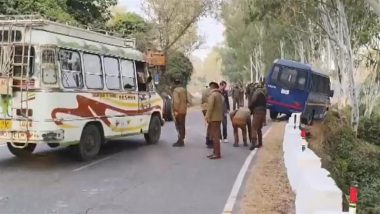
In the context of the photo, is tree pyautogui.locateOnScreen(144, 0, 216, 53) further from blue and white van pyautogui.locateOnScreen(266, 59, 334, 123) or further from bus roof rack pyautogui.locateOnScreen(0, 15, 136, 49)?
bus roof rack pyautogui.locateOnScreen(0, 15, 136, 49)

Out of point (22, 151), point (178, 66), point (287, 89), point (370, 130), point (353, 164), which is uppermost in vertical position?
point (178, 66)

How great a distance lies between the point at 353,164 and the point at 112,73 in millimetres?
7523

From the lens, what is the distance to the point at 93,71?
12523mm

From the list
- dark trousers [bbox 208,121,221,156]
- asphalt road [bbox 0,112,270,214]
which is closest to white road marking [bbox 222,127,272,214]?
asphalt road [bbox 0,112,270,214]

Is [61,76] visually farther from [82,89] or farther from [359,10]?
[359,10]

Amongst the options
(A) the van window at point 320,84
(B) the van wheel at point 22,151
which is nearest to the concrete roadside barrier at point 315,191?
(B) the van wheel at point 22,151

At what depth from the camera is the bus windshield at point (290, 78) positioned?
2659cm

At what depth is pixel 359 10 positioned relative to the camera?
23094 mm

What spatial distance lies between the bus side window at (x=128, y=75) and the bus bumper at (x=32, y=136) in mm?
3242

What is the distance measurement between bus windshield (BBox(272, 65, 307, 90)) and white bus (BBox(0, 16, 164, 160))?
14.6 m

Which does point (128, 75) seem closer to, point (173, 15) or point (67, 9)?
point (67, 9)

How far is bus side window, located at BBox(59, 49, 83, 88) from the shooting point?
11.4m

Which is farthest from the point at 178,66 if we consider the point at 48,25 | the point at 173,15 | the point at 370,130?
the point at 48,25

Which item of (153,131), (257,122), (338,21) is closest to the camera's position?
(257,122)
